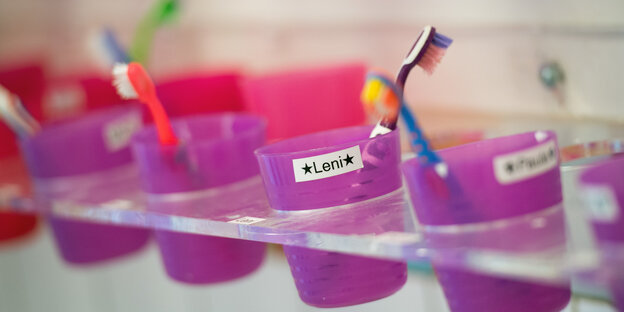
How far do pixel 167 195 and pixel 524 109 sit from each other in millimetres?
413

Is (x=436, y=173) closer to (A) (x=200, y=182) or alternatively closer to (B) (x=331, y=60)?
(A) (x=200, y=182)

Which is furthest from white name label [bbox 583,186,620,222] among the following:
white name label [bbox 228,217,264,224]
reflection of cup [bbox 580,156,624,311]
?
white name label [bbox 228,217,264,224]

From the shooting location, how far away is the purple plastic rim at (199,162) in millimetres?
895

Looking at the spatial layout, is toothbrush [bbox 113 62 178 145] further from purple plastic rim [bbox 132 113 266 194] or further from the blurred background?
the blurred background

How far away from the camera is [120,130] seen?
112 cm

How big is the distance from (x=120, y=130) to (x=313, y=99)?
0.85ft

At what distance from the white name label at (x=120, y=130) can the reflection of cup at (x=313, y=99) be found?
0.19m

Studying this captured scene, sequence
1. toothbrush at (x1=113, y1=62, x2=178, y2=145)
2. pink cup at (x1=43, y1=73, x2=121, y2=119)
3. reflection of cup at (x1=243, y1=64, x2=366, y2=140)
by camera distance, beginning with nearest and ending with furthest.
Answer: toothbrush at (x1=113, y1=62, x2=178, y2=145) → reflection of cup at (x1=243, y1=64, x2=366, y2=140) → pink cup at (x1=43, y1=73, x2=121, y2=119)

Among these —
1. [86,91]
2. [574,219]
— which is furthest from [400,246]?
[86,91]

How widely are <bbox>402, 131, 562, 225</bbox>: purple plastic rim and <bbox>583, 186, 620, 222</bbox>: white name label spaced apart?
72 millimetres

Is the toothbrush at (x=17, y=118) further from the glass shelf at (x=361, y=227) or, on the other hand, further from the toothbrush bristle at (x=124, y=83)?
the toothbrush bristle at (x=124, y=83)

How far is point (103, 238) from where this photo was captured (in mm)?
1143

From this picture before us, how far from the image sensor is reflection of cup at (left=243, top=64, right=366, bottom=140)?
3.42 feet

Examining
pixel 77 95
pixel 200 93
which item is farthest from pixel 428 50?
pixel 77 95
